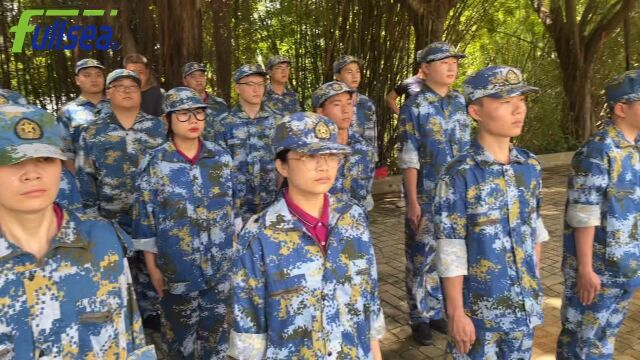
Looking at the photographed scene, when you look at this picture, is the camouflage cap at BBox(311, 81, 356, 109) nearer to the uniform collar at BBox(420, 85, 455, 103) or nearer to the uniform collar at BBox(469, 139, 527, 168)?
the uniform collar at BBox(420, 85, 455, 103)

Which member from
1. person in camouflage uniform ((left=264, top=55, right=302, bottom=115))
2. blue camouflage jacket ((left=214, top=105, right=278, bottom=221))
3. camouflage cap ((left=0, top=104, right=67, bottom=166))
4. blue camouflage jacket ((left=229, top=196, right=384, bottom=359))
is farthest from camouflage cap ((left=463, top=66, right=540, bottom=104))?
person in camouflage uniform ((left=264, top=55, right=302, bottom=115))

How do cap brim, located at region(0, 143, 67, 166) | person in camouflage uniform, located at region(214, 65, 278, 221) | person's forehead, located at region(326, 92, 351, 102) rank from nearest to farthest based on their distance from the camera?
cap brim, located at region(0, 143, 67, 166) < person's forehead, located at region(326, 92, 351, 102) < person in camouflage uniform, located at region(214, 65, 278, 221)

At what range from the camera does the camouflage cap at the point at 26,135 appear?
4.00 ft

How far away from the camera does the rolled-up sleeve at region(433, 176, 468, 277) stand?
2.00 m

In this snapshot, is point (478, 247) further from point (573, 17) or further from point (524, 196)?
point (573, 17)

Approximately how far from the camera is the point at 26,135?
1248 millimetres

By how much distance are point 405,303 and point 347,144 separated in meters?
1.44

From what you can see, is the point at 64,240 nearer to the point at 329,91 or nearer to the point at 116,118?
the point at 329,91

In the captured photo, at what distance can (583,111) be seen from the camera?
9641 mm

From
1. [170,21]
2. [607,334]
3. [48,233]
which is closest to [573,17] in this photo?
[170,21]

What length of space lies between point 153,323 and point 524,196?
9.25ft

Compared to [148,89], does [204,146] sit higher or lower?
lower

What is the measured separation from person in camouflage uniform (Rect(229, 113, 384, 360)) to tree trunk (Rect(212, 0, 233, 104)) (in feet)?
15.8

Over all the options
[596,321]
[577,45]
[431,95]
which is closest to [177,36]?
[431,95]
